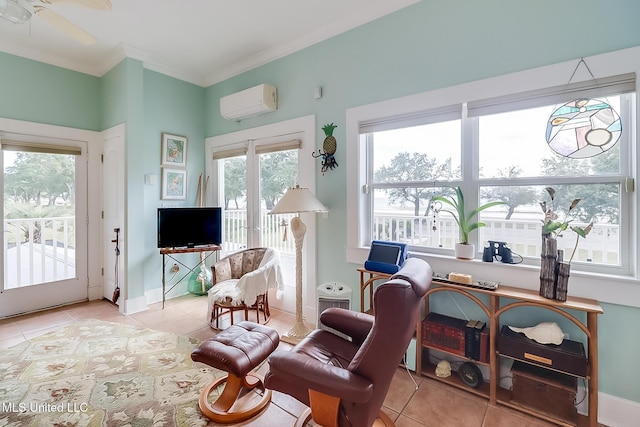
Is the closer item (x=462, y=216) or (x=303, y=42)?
(x=462, y=216)

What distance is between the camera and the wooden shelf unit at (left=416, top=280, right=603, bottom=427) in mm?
1642

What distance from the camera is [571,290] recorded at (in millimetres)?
1889

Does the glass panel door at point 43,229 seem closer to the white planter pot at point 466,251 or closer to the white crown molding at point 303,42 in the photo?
the white crown molding at point 303,42

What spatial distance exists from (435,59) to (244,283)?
2.47 metres

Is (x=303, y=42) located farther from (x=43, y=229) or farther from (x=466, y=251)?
(x=43, y=229)

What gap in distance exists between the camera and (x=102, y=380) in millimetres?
2176

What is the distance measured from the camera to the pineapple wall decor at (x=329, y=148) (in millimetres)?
2912

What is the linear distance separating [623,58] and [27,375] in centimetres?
448

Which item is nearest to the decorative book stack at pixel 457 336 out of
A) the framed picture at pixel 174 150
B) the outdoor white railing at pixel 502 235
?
the outdoor white railing at pixel 502 235

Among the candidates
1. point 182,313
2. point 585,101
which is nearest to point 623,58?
point 585,101

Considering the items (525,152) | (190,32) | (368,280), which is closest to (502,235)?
(525,152)

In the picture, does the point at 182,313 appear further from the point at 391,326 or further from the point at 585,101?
the point at 585,101

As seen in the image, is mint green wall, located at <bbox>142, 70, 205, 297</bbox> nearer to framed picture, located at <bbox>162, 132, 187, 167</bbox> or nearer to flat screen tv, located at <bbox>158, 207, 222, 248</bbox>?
framed picture, located at <bbox>162, 132, 187, 167</bbox>

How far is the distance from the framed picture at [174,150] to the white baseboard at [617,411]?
4567 mm
